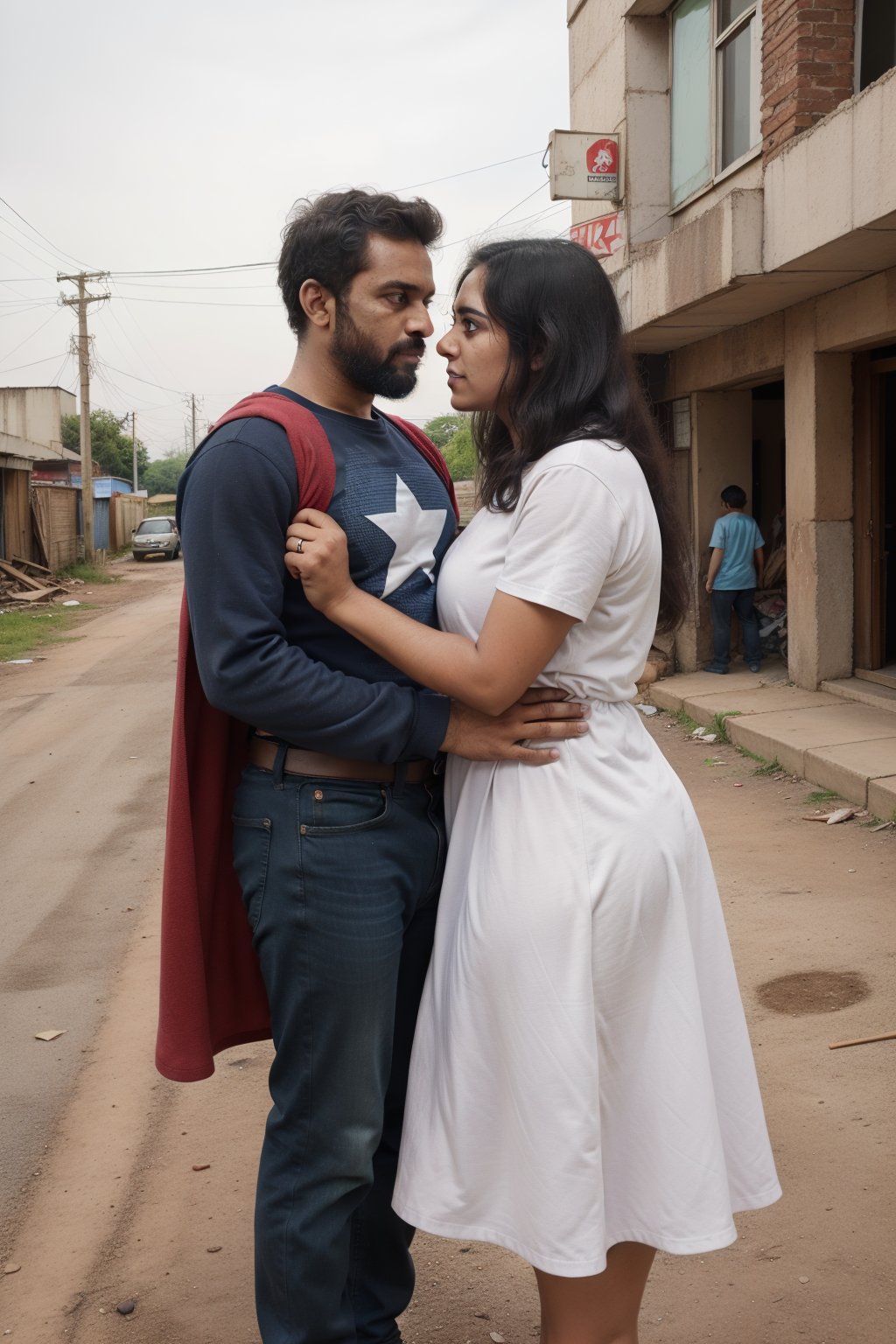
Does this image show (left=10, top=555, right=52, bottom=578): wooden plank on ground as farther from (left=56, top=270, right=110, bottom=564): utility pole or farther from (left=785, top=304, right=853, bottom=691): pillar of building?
(left=785, top=304, right=853, bottom=691): pillar of building

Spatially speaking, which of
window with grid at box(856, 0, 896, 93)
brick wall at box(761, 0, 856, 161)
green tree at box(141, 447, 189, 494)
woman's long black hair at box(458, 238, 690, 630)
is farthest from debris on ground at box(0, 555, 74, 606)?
green tree at box(141, 447, 189, 494)

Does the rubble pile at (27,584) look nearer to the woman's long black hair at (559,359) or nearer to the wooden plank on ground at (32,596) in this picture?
the wooden plank on ground at (32,596)

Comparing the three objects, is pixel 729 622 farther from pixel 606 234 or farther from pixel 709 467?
pixel 606 234

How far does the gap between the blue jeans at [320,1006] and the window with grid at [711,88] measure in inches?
368

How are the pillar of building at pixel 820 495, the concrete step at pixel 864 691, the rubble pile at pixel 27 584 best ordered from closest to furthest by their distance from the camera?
the concrete step at pixel 864 691
the pillar of building at pixel 820 495
the rubble pile at pixel 27 584

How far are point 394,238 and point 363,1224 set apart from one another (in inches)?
71.4

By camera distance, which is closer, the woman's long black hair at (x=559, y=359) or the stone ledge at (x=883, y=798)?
the woman's long black hair at (x=559, y=359)

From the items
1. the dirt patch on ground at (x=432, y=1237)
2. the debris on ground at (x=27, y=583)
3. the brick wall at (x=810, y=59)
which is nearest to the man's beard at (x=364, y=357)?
the dirt patch on ground at (x=432, y=1237)

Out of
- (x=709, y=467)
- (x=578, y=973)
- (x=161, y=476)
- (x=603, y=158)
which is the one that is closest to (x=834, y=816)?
(x=578, y=973)

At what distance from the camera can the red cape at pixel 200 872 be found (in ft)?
6.97

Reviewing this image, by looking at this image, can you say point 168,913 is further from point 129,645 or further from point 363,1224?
point 129,645

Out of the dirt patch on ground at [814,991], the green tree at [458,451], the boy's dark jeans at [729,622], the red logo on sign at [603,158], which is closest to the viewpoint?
the dirt patch on ground at [814,991]

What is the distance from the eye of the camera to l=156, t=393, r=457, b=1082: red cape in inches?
83.7

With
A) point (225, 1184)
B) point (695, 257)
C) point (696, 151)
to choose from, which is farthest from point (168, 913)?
point (696, 151)
